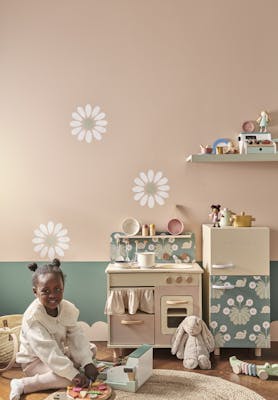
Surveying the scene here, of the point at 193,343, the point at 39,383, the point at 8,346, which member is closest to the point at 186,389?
the point at 193,343

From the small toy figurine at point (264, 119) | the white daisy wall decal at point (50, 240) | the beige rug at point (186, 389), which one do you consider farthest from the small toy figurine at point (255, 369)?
the small toy figurine at point (264, 119)

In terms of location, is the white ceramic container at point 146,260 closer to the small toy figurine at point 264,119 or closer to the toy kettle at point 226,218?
the toy kettle at point 226,218

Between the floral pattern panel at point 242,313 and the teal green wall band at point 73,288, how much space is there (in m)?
0.87

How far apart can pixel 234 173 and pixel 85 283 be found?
4.28ft

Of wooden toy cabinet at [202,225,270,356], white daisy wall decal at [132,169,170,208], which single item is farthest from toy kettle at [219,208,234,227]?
white daisy wall decal at [132,169,170,208]

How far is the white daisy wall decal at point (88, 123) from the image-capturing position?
390cm

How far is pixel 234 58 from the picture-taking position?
3854mm

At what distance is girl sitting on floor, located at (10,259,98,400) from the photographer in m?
2.85

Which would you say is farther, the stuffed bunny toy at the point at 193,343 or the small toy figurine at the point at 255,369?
the stuffed bunny toy at the point at 193,343

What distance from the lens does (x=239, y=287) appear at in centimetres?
349

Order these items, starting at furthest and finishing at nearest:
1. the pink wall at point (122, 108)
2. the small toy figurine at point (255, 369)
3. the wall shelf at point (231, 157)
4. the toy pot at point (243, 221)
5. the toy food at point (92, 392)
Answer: the pink wall at point (122, 108), the wall shelf at point (231, 157), the toy pot at point (243, 221), the small toy figurine at point (255, 369), the toy food at point (92, 392)

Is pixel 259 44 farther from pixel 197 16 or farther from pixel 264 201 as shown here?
pixel 264 201

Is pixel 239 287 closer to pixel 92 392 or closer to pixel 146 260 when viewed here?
pixel 146 260

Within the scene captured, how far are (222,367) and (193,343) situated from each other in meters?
0.22
